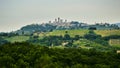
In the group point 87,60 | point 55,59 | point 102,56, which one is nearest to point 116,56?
point 102,56

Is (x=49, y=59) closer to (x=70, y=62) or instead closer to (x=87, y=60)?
(x=70, y=62)

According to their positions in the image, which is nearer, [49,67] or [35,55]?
[49,67]

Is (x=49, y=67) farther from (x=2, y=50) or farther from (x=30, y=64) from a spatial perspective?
(x=2, y=50)

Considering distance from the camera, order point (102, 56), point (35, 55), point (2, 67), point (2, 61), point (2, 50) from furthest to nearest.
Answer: point (102, 56) < point (2, 50) < point (35, 55) < point (2, 61) < point (2, 67)

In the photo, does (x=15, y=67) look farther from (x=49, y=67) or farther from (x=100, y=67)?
(x=100, y=67)

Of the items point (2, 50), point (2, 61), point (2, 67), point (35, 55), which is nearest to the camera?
point (2, 67)

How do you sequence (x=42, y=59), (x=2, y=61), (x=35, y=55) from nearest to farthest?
(x=2, y=61), (x=42, y=59), (x=35, y=55)

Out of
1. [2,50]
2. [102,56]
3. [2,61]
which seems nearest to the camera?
[2,61]

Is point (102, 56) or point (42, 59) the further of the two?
point (102, 56)

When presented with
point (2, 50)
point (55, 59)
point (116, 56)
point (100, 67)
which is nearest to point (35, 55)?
point (55, 59)
